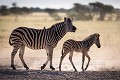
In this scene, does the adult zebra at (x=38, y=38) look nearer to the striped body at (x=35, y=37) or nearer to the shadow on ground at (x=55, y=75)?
the striped body at (x=35, y=37)

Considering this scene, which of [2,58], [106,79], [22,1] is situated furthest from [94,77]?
[22,1]

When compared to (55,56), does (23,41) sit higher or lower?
higher

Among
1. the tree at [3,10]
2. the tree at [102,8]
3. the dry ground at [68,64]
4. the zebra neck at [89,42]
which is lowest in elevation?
the tree at [3,10]

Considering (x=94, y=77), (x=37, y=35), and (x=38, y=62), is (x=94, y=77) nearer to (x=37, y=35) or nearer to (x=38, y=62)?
(x=37, y=35)

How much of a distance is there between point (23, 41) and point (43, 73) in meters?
2.15

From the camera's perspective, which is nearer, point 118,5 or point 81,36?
point 81,36

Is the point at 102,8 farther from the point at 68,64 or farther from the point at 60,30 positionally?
the point at 60,30

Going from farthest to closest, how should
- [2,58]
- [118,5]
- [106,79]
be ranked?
[118,5] < [2,58] < [106,79]

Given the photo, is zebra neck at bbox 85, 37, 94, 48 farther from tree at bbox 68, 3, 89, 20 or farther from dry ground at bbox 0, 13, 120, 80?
tree at bbox 68, 3, 89, 20

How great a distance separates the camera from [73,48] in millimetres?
13750

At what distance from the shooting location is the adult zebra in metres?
13.1

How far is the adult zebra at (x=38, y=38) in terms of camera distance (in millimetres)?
13078

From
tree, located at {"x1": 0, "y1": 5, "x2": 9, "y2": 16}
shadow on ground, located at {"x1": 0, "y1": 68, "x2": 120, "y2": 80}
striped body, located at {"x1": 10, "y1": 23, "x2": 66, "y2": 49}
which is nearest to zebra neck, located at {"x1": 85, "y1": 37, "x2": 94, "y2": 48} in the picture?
striped body, located at {"x1": 10, "y1": 23, "x2": 66, "y2": 49}

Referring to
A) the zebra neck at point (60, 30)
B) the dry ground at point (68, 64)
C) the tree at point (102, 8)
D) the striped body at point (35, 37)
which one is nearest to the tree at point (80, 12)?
the tree at point (102, 8)
